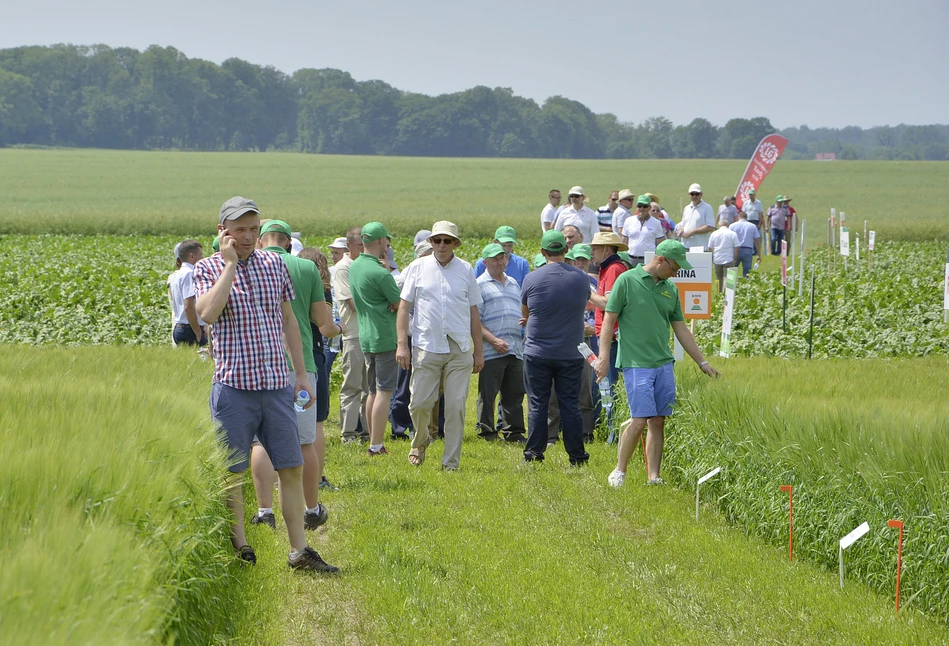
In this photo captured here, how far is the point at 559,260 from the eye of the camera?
31.1 ft

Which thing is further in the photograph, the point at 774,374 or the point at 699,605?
the point at 774,374

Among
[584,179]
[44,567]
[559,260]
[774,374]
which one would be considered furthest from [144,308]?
[584,179]

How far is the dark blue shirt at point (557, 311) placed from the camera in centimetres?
924

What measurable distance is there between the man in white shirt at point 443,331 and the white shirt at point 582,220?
329 inches

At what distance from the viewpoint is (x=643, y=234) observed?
1742 centimetres

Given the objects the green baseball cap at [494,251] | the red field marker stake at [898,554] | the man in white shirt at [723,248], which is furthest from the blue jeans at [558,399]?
the man in white shirt at [723,248]

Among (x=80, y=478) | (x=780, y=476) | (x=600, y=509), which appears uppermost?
(x=80, y=478)

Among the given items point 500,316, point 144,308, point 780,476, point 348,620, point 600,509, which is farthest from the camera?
point 144,308

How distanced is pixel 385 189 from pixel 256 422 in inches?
2597

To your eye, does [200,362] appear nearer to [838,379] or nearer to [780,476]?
[780,476]

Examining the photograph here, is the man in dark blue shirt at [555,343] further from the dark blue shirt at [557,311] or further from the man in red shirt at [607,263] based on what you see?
the man in red shirt at [607,263]

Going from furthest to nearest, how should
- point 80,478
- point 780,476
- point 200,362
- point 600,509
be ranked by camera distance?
point 200,362 < point 600,509 < point 780,476 < point 80,478

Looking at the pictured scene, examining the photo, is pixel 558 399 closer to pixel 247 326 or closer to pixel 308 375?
pixel 308 375

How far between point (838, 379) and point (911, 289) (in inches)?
426
